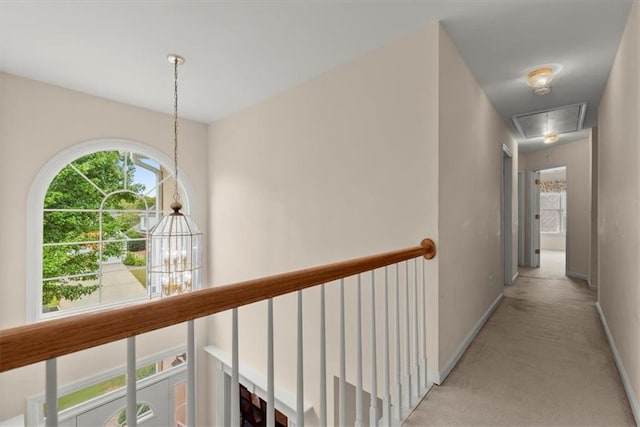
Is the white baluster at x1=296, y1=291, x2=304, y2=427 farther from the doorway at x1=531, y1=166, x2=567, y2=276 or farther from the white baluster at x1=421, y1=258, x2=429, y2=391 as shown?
the doorway at x1=531, y1=166, x2=567, y2=276

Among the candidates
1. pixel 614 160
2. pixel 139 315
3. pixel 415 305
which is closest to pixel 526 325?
pixel 614 160

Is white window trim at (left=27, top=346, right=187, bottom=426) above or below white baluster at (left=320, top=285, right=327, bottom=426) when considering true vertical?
below

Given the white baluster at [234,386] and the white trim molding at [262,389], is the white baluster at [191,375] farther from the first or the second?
the white trim molding at [262,389]

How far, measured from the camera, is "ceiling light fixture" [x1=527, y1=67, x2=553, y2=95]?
2.52 metres

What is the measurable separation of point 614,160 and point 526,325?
1583 mm

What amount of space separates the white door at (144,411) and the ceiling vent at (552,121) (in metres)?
5.33

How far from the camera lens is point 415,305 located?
1.86m

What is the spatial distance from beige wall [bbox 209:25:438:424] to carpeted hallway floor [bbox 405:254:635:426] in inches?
28.1

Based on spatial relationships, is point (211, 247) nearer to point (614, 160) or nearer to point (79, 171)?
point (79, 171)

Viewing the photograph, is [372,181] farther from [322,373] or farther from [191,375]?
[191,375]

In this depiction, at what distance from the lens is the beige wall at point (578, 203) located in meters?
4.90

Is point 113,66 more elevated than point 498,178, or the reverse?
point 113,66

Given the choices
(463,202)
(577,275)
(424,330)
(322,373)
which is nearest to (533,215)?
(577,275)

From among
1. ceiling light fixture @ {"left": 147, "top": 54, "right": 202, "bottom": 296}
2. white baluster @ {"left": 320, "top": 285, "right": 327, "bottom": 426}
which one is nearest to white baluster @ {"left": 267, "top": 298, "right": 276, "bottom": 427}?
white baluster @ {"left": 320, "top": 285, "right": 327, "bottom": 426}
